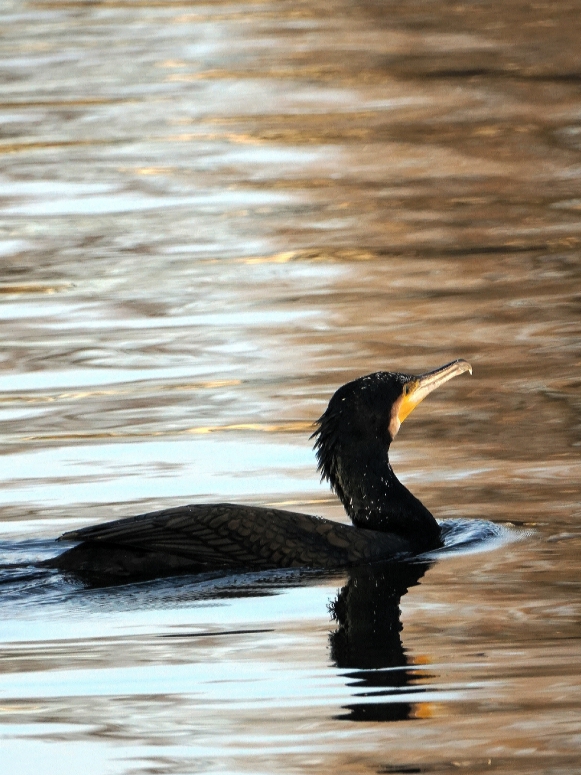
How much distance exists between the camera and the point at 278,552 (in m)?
8.21

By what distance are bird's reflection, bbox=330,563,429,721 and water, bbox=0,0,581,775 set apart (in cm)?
2

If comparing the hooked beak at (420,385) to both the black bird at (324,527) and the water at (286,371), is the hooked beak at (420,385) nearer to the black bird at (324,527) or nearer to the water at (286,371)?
the black bird at (324,527)

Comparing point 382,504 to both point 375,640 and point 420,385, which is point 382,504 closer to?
point 420,385

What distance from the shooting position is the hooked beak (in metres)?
9.04

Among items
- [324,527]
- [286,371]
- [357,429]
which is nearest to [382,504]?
[357,429]

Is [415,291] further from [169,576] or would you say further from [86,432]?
[169,576]

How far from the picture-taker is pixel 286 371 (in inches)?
454

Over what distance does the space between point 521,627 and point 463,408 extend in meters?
3.78

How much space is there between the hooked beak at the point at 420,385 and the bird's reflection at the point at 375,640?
0.91 metres

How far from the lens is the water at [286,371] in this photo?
629 centimetres

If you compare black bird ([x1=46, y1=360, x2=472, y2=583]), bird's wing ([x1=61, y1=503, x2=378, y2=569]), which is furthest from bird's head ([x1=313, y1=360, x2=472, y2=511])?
bird's wing ([x1=61, y1=503, x2=378, y2=569])

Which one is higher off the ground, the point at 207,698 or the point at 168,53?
the point at 168,53

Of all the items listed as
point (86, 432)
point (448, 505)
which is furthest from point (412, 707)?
point (86, 432)

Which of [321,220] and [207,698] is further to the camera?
[321,220]
